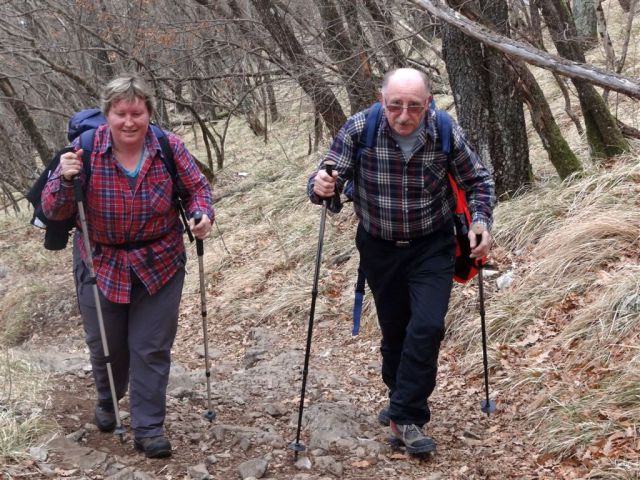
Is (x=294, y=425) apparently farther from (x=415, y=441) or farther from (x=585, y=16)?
(x=585, y=16)

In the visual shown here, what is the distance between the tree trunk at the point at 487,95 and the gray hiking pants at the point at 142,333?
400 centimetres

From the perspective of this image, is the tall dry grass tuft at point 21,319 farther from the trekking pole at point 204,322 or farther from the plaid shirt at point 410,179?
the plaid shirt at point 410,179

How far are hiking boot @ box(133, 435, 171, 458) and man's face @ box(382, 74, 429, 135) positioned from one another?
223cm

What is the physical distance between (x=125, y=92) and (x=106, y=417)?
2050mm

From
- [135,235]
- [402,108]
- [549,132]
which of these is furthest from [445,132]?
[549,132]

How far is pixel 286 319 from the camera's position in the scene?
8062 millimetres

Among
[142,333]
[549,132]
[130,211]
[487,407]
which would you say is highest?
[130,211]

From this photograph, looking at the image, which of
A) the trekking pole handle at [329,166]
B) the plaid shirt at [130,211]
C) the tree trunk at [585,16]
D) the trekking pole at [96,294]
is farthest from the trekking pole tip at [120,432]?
the tree trunk at [585,16]

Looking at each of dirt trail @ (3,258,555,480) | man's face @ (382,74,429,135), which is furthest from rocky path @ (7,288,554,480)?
man's face @ (382,74,429,135)

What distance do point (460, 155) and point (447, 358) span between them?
246cm

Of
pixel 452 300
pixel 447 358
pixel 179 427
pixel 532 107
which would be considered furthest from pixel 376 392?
pixel 532 107

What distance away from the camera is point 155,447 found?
14.2ft

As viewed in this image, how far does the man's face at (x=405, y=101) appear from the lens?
390 cm

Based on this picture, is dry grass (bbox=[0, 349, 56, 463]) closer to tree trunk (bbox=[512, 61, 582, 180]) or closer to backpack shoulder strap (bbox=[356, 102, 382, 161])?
backpack shoulder strap (bbox=[356, 102, 382, 161])
